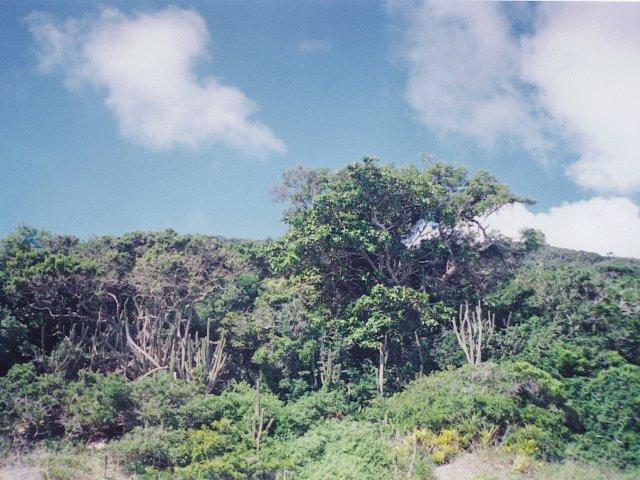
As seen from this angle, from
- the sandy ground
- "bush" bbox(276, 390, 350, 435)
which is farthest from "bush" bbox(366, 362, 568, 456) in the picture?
"bush" bbox(276, 390, 350, 435)

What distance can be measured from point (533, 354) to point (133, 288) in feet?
55.5

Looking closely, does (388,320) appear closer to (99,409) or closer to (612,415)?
(612,415)

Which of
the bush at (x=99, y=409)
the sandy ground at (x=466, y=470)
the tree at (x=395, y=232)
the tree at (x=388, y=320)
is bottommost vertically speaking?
the sandy ground at (x=466, y=470)

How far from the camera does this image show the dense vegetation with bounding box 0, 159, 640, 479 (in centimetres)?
1088

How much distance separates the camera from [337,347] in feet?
55.0

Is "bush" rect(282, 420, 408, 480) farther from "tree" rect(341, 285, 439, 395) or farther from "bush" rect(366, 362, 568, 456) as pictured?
"tree" rect(341, 285, 439, 395)

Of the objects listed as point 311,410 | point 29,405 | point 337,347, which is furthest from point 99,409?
point 337,347

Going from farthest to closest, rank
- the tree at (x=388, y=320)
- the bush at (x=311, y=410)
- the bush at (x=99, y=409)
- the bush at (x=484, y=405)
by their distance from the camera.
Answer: the tree at (x=388, y=320), the bush at (x=311, y=410), the bush at (x=99, y=409), the bush at (x=484, y=405)

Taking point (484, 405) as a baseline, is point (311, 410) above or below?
below

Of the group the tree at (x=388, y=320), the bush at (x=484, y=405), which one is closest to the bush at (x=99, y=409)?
the bush at (x=484, y=405)

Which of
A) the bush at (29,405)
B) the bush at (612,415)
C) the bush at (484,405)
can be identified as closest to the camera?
the bush at (612,415)

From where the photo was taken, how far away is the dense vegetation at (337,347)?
10.9 metres

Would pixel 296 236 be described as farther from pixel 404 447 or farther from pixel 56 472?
pixel 56 472

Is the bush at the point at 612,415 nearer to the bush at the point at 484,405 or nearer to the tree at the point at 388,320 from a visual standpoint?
the bush at the point at 484,405
